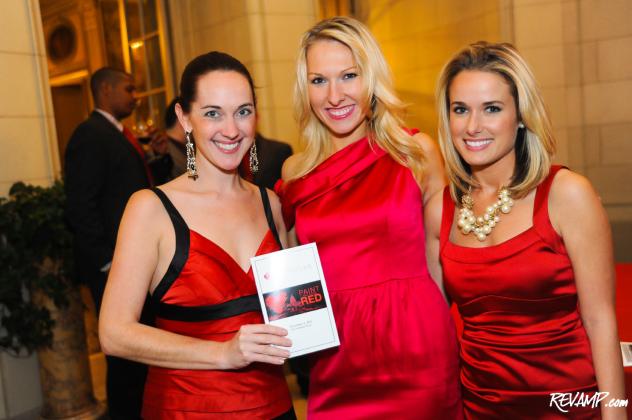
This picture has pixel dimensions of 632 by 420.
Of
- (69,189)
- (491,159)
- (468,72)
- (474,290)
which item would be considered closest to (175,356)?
(474,290)

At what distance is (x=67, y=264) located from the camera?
452cm

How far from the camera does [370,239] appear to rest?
2.58 m

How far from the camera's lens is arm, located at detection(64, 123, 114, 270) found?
4246mm

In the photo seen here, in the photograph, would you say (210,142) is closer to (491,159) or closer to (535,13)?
(491,159)

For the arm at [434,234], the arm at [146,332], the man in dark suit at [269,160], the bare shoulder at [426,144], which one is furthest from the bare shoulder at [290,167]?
the man in dark suit at [269,160]

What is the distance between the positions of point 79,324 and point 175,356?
3.22 m

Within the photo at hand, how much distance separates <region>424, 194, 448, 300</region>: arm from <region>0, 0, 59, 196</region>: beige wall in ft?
10.9

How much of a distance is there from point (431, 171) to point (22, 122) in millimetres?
3344

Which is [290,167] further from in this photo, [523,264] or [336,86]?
[523,264]

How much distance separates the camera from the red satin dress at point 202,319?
2096 millimetres

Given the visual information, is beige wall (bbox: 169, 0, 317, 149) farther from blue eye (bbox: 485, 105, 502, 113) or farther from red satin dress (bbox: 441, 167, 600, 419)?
red satin dress (bbox: 441, 167, 600, 419)

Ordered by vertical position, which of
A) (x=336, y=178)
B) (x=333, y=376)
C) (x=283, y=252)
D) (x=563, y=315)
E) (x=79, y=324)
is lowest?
(x=79, y=324)

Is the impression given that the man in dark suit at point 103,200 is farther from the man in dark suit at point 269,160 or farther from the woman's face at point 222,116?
the woman's face at point 222,116

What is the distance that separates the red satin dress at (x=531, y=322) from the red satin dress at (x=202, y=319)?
0.87 meters
